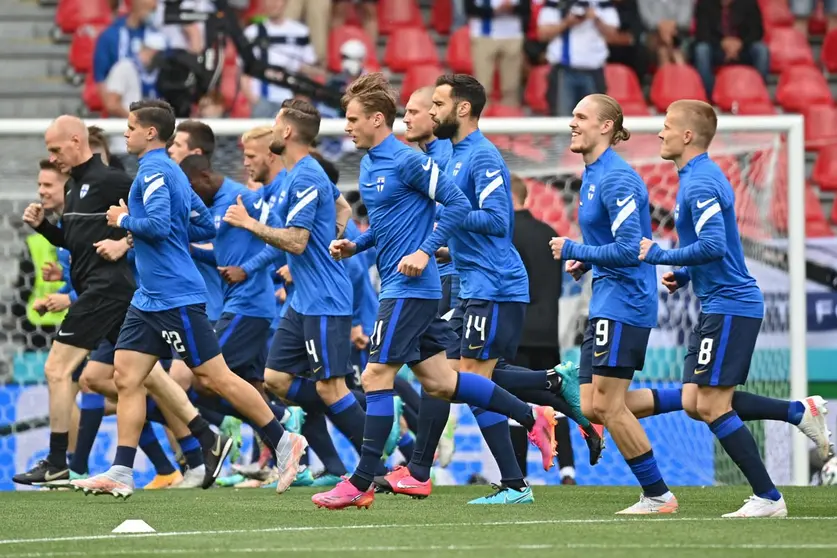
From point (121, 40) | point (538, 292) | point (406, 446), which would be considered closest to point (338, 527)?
point (406, 446)

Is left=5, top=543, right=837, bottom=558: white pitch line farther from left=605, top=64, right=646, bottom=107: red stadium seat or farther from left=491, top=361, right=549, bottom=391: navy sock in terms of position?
left=605, top=64, right=646, bottom=107: red stadium seat

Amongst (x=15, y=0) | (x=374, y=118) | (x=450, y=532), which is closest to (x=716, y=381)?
(x=450, y=532)

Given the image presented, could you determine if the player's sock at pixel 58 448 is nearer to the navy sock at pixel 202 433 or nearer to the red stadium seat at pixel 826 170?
the navy sock at pixel 202 433

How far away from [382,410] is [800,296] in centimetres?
480

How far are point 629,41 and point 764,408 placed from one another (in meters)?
8.90

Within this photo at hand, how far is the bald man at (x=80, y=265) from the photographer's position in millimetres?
9508

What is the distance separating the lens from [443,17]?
671 inches

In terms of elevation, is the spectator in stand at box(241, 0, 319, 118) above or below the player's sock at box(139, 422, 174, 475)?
above

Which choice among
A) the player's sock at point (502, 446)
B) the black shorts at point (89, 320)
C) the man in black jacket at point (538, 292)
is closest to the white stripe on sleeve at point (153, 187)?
the black shorts at point (89, 320)

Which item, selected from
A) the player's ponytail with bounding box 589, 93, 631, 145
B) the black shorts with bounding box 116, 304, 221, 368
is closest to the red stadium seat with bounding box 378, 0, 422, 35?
the black shorts with bounding box 116, 304, 221, 368

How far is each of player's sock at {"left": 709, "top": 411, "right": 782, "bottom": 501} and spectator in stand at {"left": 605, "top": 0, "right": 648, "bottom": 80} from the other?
30.2 ft

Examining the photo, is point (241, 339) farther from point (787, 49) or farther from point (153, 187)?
point (787, 49)

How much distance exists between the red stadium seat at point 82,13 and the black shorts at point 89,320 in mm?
7169

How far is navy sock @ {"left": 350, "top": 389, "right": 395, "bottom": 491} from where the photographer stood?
749 cm
